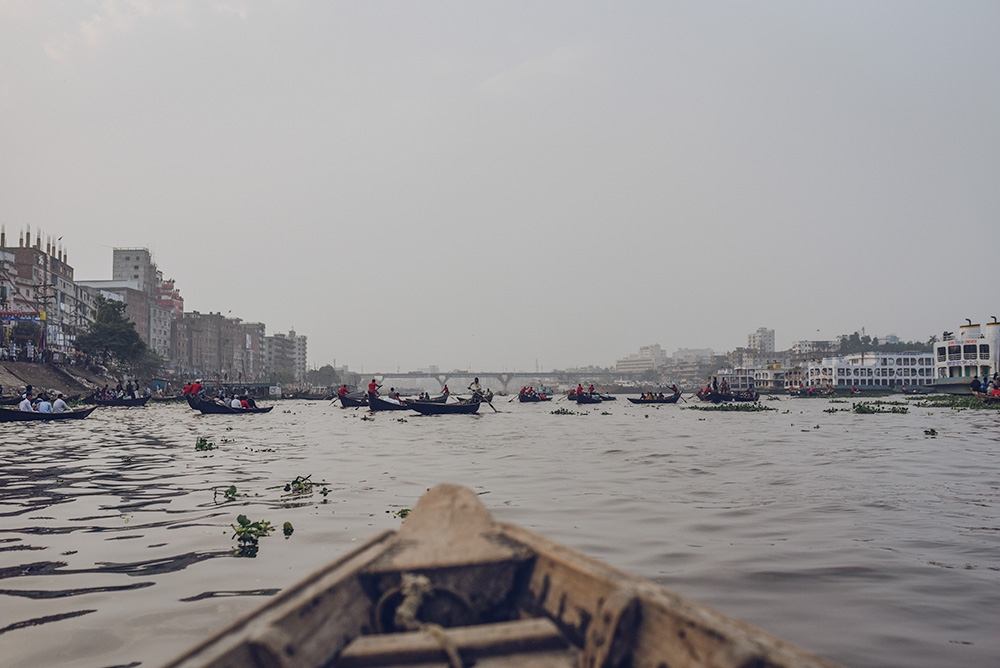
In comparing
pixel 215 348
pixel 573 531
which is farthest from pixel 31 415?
pixel 215 348

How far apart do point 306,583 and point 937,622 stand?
16.3 ft

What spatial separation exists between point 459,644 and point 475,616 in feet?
1.99

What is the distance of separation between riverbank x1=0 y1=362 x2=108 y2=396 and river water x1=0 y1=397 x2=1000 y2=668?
146 ft

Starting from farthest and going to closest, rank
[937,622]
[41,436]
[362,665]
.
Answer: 1. [41,436]
2. [937,622]
3. [362,665]

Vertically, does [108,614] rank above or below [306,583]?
below

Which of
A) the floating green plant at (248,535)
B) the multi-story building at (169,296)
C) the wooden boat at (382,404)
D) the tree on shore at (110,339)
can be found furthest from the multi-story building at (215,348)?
the floating green plant at (248,535)

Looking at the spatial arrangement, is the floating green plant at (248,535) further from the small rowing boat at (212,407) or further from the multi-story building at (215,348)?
the multi-story building at (215,348)

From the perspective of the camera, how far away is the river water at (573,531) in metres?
5.05

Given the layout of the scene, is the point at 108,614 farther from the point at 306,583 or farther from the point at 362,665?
the point at 362,665

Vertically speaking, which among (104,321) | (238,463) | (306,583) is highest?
(104,321)

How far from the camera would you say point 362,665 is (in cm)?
328

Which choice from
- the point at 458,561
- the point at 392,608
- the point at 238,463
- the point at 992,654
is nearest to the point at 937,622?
the point at 992,654

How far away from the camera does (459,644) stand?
11.0 feet

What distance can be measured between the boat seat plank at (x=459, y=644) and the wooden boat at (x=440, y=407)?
110ft
